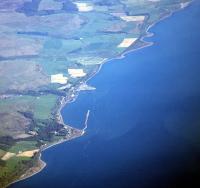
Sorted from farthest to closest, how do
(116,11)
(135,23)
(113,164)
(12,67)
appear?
(116,11), (135,23), (12,67), (113,164)

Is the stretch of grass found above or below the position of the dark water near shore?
below

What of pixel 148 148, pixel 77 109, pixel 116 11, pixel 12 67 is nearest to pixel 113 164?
pixel 148 148

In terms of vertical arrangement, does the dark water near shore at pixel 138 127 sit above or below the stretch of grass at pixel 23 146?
above

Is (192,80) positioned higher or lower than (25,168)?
higher

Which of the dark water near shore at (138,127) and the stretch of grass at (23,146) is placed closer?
the dark water near shore at (138,127)

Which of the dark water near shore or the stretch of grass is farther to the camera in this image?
the stretch of grass

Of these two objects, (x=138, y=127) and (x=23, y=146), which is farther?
(x=138, y=127)

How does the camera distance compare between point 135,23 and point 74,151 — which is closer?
point 74,151

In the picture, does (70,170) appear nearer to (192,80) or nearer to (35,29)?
(192,80)
